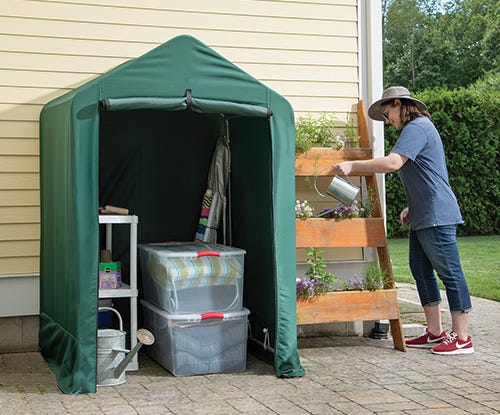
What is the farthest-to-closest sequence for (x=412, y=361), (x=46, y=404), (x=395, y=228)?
(x=395, y=228), (x=412, y=361), (x=46, y=404)

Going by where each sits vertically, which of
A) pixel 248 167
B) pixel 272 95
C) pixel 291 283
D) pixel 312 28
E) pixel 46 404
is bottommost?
pixel 46 404

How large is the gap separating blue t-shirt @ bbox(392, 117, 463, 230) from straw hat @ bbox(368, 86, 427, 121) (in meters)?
0.16

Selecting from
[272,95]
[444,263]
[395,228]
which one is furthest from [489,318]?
[395,228]

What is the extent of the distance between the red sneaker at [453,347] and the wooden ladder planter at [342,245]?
0.24m

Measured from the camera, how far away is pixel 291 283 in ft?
16.7

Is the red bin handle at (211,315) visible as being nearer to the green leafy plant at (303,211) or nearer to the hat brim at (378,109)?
the green leafy plant at (303,211)

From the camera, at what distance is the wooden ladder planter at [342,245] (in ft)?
18.7

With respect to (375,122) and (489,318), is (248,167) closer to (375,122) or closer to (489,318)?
(375,122)

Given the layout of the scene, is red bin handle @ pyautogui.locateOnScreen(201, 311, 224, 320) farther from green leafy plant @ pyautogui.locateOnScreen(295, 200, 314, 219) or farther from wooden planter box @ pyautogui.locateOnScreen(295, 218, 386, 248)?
green leafy plant @ pyautogui.locateOnScreen(295, 200, 314, 219)

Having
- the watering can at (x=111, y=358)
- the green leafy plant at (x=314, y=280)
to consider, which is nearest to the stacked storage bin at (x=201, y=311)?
the watering can at (x=111, y=358)

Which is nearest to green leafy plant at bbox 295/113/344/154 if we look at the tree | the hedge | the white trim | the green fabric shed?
the green fabric shed

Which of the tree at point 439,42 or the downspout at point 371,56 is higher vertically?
the tree at point 439,42

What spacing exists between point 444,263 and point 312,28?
74.9 inches

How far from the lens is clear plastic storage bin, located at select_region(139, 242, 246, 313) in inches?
199
